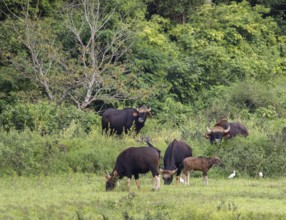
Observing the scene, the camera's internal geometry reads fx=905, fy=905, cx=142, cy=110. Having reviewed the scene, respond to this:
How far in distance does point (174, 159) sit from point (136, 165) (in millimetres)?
2181

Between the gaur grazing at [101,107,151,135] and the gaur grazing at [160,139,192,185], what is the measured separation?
21.9ft

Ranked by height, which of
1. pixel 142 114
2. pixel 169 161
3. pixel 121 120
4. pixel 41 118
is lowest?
pixel 121 120

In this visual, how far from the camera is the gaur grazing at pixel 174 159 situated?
21.5 meters

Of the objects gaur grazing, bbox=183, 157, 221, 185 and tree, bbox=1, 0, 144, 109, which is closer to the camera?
gaur grazing, bbox=183, 157, 221, 185

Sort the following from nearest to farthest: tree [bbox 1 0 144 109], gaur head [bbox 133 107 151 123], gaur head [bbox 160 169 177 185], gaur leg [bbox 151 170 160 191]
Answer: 1. gaur leg [bbox 151 170 160 191]
2. gaur head [bbox 160 169 177 185]
3. gaur head [bbox 133 107 151 123]
4. tree [bbox 1 0 144 109]

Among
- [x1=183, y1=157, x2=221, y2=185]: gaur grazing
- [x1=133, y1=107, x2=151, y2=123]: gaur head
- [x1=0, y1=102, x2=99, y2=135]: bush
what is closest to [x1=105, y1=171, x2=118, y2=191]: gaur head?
[x1=183, y1=157, x2=221, y2=185]: gaur grazing

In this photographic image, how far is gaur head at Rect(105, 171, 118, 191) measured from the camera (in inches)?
790

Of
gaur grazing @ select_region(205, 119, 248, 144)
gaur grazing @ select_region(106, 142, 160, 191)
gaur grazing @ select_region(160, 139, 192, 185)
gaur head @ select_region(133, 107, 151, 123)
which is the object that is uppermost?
gaur grazing @ select_region(106, 142, 160, 191)

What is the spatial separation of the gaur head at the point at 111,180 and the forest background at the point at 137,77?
3.72 meters

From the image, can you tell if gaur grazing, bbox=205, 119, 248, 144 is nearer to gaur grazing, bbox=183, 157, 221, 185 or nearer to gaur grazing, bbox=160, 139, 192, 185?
gaur grazing, bbox=160, 139, 192, 185

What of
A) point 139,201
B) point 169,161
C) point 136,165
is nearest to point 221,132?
point 169,161

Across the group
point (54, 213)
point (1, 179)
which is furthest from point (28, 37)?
point (54, 213)

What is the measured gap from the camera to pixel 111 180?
20.1 meters

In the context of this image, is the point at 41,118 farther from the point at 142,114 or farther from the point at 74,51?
the point at 74,51
